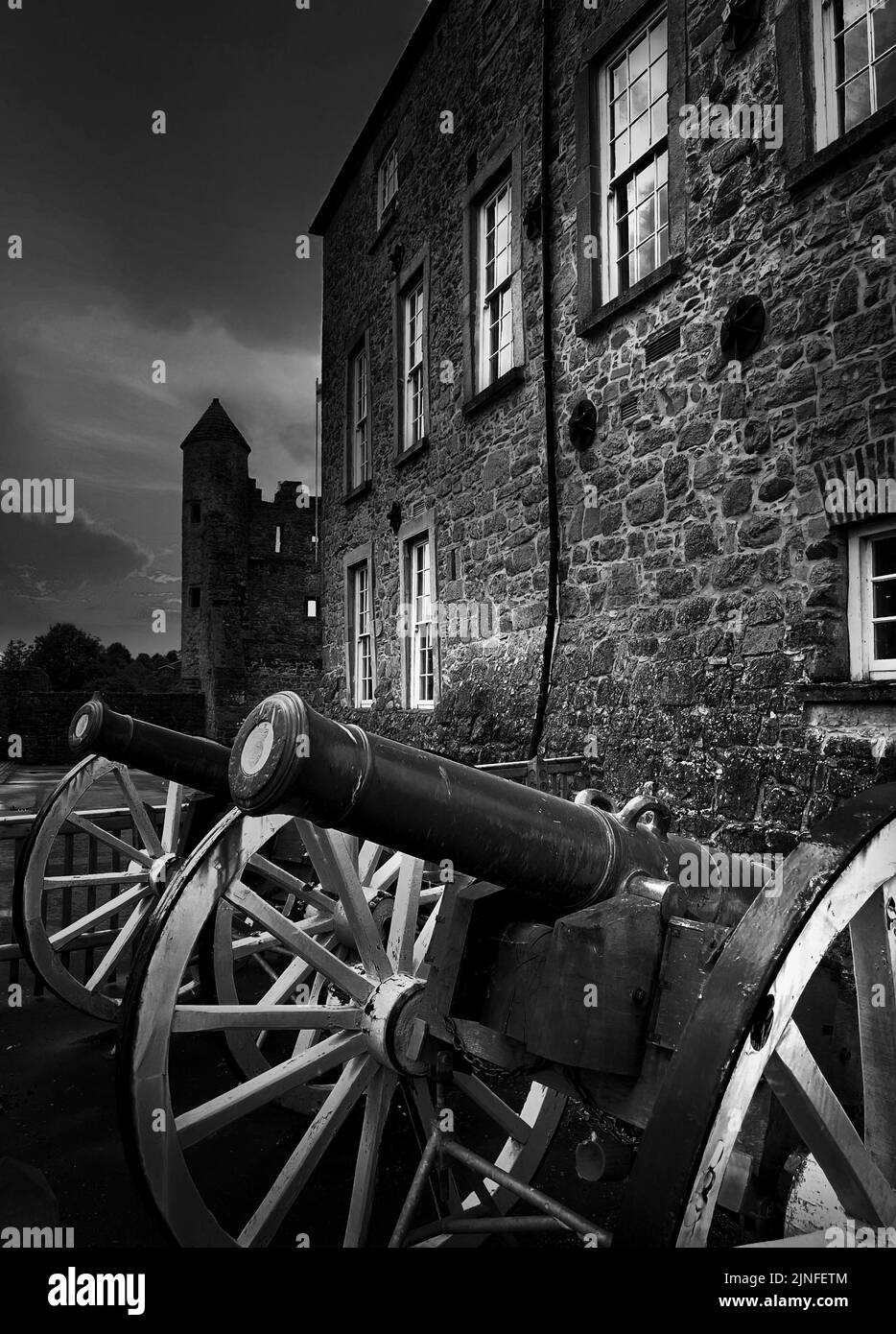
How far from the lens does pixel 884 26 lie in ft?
14.8

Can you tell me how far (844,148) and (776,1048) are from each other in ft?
16.5

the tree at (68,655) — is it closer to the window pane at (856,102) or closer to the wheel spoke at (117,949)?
the wheel spoke at (117,949)

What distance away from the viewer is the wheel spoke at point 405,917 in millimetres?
2955

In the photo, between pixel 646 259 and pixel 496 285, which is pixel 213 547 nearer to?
pixel 496 285

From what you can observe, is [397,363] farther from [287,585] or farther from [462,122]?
[287,585]

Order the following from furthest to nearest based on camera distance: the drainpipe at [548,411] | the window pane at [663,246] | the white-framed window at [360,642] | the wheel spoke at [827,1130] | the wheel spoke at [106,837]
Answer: the white-framed window at [360,642], the drainpipe at [548,411], the window pane at [663,246], the wheel spoke at [106,837], the wheel spoke at [827,1130]

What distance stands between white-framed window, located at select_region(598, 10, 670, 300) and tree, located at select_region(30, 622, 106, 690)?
56530mm

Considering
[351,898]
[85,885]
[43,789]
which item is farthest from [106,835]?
[43,789]

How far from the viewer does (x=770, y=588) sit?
504cm

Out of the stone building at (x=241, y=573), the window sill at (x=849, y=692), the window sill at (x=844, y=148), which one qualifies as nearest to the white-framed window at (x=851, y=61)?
the window sill at (x=844, y=148)

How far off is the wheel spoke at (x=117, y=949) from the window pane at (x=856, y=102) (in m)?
6.29

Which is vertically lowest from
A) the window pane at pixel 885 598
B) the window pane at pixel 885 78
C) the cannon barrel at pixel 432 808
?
the cannon barrel at pixel 432 808

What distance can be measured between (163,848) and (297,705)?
382 cm
